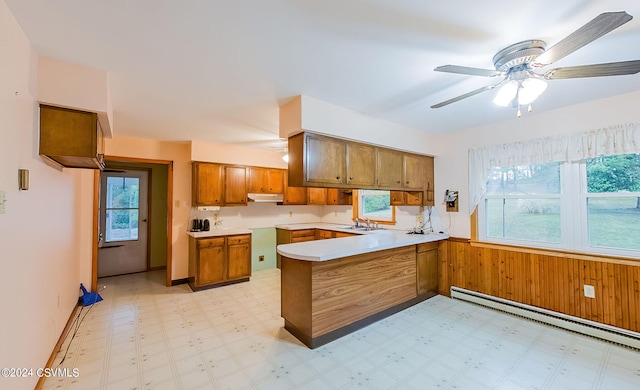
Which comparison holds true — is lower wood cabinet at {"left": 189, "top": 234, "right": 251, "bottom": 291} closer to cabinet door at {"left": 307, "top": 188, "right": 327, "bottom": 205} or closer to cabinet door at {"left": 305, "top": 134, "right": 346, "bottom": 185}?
cabinet door at {"left": 307, "top": 188, "right": 327, "bottom": 205}

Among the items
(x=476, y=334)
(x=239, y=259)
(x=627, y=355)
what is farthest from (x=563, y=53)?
(x=239, y=259)

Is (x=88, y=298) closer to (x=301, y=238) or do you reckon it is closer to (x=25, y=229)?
(x=25, y=229)

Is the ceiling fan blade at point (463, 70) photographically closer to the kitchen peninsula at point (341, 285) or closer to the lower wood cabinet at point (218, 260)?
the kitchen peninsula at point (341, 285)

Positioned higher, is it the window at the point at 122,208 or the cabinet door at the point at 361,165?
the cabinet door at the point at 361,165

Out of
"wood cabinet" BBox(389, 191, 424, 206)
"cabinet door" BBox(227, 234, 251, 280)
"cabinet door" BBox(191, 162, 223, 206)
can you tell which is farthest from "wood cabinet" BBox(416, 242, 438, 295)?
"cabinet door" BBox(191, 162, 223, 206)

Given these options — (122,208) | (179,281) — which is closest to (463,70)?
(179,281)

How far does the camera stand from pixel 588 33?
1303 mm

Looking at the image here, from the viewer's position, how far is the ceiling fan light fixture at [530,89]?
1741mm

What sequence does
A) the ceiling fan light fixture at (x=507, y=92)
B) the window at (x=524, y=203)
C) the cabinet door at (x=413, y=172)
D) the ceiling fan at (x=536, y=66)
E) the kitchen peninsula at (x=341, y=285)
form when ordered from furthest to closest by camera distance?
1. the cabinet door at (x=413, y=172)
2. the window at (x=524, y=203)
3. the kitchen peninsula at (x=341, y=285)
4. the ceiling fan light fixture at (x=507, y=92)
5. the ceiling fan at (x=536, y=66)

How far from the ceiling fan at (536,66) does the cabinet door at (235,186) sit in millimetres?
3908

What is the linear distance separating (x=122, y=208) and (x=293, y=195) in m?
3.39

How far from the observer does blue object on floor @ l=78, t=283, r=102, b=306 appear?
353 cm

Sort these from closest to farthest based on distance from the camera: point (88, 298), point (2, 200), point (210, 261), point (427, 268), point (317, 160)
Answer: point (2, 200) → point (317, 160) → point (88, 298) → point (427, 268) → point (210, 261)

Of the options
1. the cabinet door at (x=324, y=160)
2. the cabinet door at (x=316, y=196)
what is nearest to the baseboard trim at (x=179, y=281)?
the cabinet door at (x=316, y=196)
